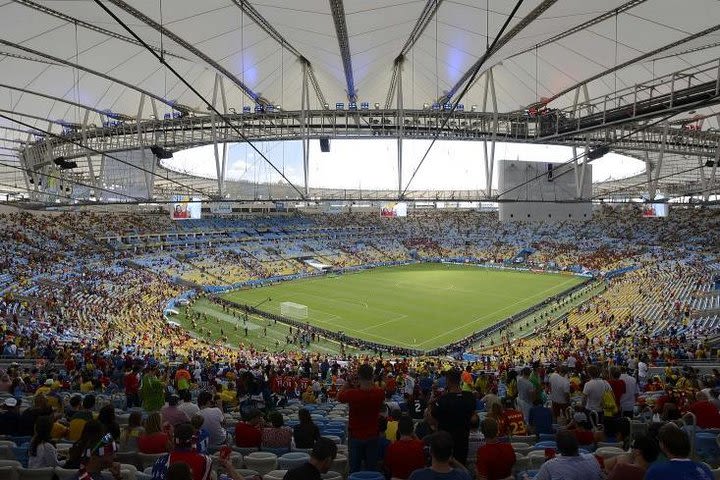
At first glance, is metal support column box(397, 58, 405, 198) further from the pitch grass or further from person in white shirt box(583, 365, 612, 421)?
the pitch grass

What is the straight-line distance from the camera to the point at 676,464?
3104 millimetres

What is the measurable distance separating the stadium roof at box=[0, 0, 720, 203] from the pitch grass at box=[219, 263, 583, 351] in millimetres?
16967

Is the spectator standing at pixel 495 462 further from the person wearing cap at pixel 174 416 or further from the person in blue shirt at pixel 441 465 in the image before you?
the person wearing cap at pixel 174 416

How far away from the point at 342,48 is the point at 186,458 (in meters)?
15.8

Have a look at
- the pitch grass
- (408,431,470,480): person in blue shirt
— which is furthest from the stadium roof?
the pitch grass

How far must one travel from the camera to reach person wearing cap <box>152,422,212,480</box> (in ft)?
11.9

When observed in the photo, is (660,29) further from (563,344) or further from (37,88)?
(37,88)

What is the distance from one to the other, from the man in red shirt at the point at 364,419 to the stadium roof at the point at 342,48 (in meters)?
7.38

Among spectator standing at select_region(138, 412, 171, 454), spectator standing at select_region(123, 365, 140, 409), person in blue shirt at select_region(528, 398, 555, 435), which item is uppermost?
spectator standing at select_region(138, 412, 171, 454)

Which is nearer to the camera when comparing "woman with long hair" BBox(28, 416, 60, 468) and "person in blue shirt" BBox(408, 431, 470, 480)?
"person in blue shirt" BBox(408, 431, 470, 480)

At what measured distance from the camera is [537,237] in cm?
7544

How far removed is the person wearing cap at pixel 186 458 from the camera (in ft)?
11.9

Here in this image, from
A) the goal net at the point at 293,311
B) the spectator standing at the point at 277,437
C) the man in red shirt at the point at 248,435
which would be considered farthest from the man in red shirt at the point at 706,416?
the goal net at the point at 293,311

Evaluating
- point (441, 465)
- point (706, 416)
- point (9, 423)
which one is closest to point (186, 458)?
point (441, 465)
